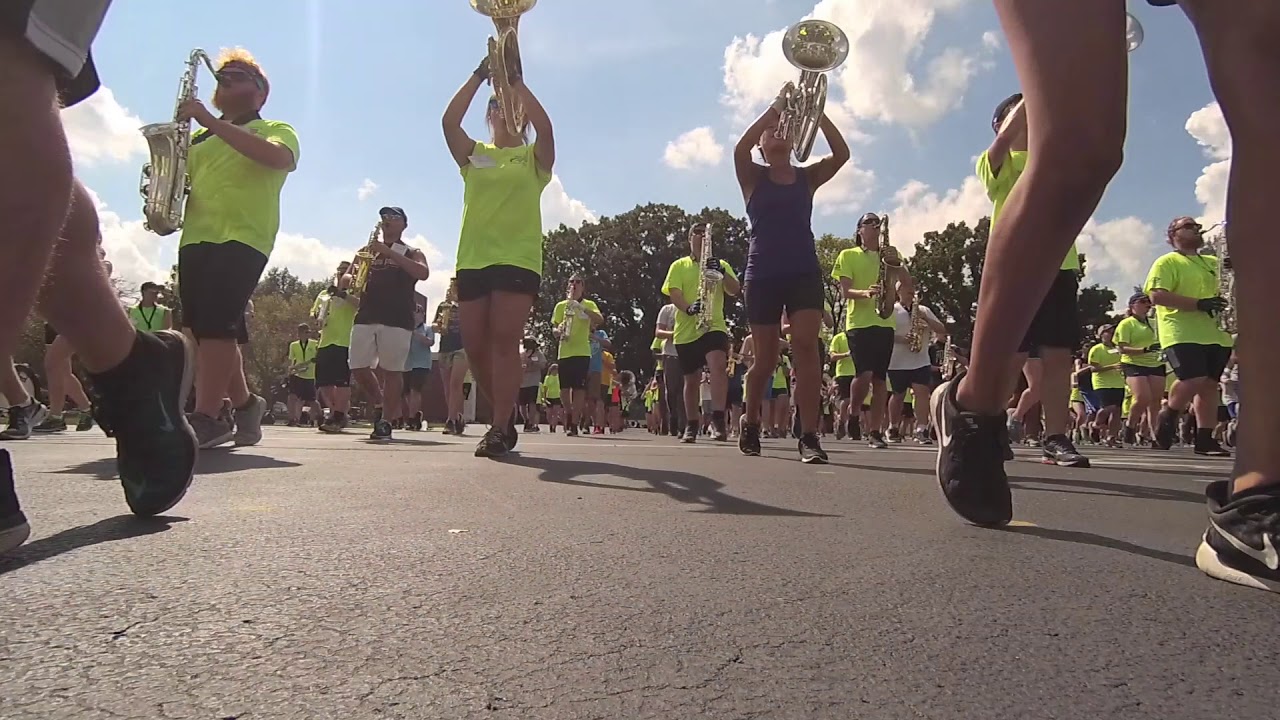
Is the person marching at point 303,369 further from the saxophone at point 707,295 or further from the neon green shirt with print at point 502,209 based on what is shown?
the neon green shirt with print at point 502,209

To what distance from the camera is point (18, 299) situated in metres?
1.63

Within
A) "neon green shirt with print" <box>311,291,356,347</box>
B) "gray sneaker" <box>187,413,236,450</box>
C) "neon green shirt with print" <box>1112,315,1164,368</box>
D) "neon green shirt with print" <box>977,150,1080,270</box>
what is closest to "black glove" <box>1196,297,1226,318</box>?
"neon green shirt with print" <box>977,150,1080,270</box>

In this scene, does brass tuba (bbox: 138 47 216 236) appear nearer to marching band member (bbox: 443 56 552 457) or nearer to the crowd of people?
the crowd of people

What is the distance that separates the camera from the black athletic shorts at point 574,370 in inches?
532

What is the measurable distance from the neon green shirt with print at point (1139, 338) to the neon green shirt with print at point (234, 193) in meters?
10.7

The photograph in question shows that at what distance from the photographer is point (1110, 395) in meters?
14.9

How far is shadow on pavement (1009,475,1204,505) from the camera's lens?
3.46m

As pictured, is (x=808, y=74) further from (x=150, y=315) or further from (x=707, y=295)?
(x=150, y=315)

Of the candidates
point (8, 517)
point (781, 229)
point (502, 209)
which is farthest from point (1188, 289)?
point (8, 517)

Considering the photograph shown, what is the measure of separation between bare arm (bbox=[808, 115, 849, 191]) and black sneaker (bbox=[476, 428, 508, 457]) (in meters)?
2.62

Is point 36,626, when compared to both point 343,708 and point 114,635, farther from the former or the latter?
point 343,708

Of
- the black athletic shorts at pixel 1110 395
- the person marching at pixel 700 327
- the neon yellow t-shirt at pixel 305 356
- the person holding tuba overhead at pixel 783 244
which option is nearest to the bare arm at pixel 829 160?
the person holding tuba overhead at pixel 783 244

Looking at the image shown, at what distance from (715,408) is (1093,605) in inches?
308

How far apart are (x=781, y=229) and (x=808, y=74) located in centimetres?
128
